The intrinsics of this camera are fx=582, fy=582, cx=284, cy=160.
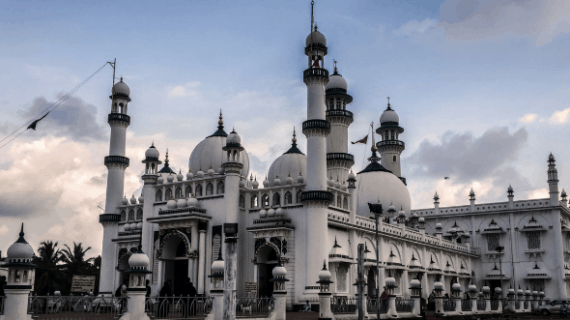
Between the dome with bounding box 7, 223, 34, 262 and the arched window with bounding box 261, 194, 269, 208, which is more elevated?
the arched window with bounding box 261, 194, 269, 208

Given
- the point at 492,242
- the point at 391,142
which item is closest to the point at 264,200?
the point at 391,142

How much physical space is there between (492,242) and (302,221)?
29.4m

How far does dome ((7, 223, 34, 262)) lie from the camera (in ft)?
61.7

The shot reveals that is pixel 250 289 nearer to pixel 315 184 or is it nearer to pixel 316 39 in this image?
pixel 315 184

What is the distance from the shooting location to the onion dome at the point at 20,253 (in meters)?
18.7

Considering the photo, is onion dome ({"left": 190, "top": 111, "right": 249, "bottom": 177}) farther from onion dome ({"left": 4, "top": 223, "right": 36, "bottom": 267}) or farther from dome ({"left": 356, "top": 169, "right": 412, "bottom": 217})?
onion dome ({"left": 4, "top": 223, "right": 36, "bottom": 267})

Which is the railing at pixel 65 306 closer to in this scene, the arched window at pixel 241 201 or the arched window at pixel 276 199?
the arched window at pixel 241 201

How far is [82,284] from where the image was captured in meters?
33.3

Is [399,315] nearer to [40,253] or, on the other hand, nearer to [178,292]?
[178,292]

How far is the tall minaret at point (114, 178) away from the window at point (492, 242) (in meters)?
34.8

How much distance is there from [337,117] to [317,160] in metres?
10.9

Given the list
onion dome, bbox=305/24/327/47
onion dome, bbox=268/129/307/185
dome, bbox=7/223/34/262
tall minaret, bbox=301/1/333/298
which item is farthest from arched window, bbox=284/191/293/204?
dome, bbox=7/223/34/262

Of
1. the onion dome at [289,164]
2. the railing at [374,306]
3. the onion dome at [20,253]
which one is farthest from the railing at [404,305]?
the onion dome at [20,253]

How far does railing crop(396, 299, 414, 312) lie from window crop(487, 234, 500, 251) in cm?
2676
